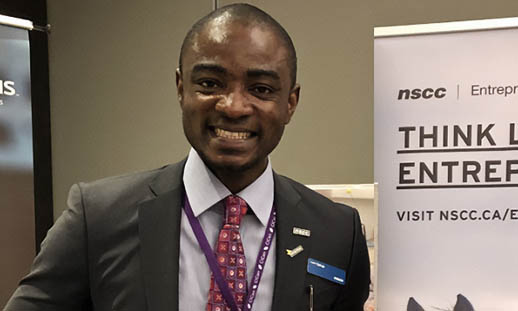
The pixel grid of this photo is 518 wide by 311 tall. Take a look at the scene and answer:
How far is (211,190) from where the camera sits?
3.37 ft

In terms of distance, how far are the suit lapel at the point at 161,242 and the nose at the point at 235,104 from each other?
25 cm

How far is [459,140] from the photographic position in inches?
82.1

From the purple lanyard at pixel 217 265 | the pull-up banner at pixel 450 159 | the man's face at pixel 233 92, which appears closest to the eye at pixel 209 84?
the man's face at pixel 233 92

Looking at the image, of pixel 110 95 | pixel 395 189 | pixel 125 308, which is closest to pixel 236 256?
pixel 125 308

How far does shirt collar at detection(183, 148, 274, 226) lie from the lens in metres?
1.03

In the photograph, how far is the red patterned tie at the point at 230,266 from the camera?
96 cm

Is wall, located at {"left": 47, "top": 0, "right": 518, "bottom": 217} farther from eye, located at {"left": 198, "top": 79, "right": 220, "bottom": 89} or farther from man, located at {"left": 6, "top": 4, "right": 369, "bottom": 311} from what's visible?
eye, located at {"left": 198, "top": 79, "right": 220, "bottom": 89}

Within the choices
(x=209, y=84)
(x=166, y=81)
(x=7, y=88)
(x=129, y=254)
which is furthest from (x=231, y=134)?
(x=166, y=81)

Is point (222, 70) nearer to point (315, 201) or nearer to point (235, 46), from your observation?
point (235, 46)

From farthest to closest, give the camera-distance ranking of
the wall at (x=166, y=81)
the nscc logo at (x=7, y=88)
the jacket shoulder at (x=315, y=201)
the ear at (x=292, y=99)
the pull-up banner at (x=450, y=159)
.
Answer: the wall at (x=166, y=81) < the nscc logo at (x=7, y=88) < the pull-up banner at (x=450, y=159) < the jacket shoulder at (x=315, y=201) < the ear at (x=292, y=99)

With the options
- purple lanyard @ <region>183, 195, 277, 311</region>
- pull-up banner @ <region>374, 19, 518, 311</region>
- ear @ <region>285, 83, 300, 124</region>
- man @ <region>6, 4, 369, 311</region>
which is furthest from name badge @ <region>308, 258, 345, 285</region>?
pull-up banner @ <region>374, 19, 518, 311</region>

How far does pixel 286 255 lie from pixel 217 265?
0.17 metres

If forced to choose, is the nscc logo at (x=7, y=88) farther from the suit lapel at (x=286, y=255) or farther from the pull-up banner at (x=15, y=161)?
the suit lapel at (x=286, y=255)

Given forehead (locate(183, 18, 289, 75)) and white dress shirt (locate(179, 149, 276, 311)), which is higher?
forehead (locate(183, 18, 289, 75))
